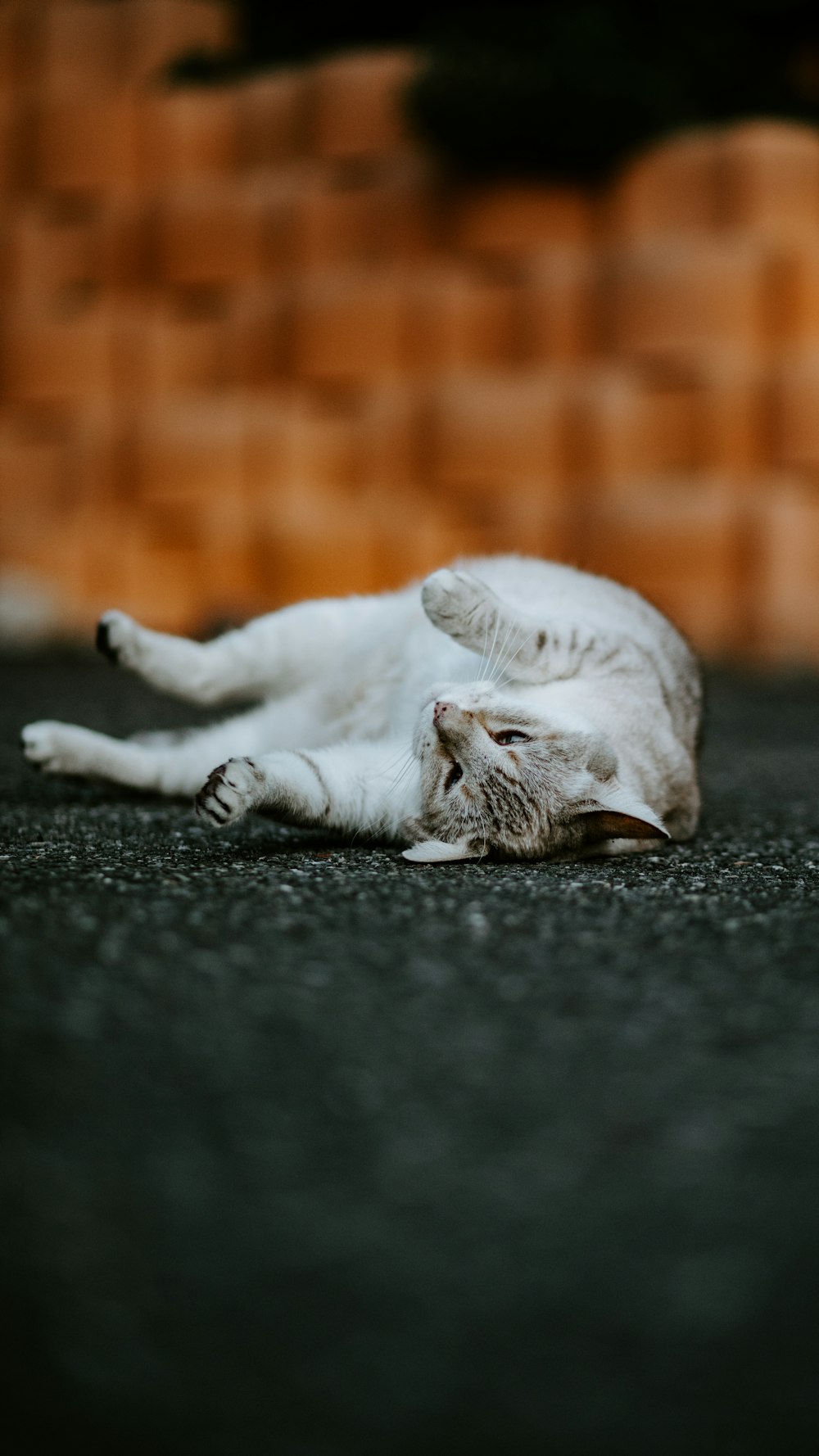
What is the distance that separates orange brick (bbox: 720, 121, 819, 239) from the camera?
22.5ft

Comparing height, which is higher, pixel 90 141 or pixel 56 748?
pixel 90 141

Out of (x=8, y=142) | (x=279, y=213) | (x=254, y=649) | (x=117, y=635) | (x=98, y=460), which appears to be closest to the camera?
(x=117, y=635)

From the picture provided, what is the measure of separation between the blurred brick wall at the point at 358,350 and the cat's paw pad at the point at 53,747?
174 inches

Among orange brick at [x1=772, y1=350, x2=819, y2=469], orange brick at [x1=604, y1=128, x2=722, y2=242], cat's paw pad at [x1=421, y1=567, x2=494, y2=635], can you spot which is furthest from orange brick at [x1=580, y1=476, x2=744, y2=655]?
cat's paw pad at [x1=421, y1=567, x2=494, y2=635]

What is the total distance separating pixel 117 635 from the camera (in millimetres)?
2555

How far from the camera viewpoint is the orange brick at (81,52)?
8188mm

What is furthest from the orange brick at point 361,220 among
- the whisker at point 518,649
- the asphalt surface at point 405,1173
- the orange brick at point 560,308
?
the asphalt surface at point 405,1173

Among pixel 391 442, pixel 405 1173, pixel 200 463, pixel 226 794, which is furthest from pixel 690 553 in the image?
pixel 405 1173

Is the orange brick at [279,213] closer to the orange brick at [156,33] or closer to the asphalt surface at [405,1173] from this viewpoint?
the orange brick at [156,33]

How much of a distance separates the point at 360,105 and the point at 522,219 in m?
1.19

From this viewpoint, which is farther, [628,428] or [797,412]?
[628,428]

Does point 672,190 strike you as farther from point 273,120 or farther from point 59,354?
point 59,354

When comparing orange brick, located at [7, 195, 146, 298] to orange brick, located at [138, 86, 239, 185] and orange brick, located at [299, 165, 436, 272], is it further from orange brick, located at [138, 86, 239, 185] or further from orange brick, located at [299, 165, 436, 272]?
orange brick, located at [299, 165, 436, 272]

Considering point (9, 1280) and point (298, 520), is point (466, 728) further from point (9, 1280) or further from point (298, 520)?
point (298, 520)
